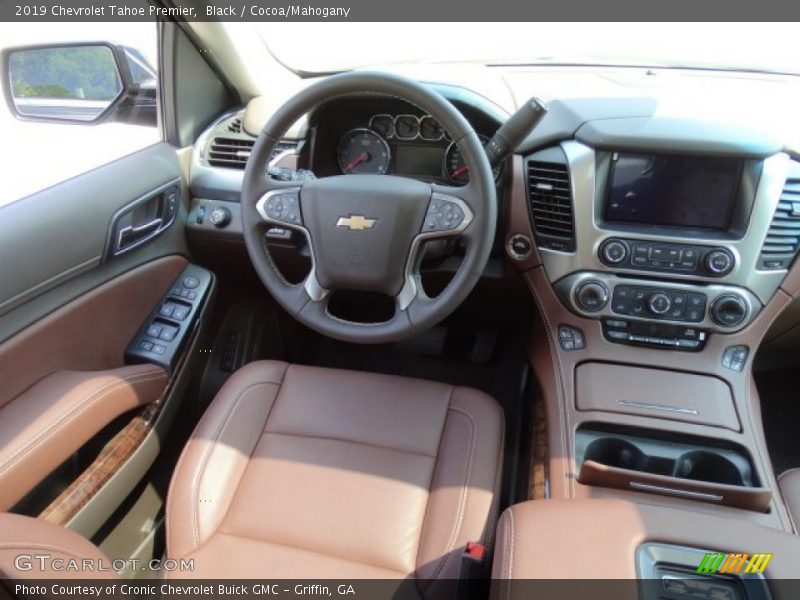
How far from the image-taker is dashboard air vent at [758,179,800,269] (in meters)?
1.45

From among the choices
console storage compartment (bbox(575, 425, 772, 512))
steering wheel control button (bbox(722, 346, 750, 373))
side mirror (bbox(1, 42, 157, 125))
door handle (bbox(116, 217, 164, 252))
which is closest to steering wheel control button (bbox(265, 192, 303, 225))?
door handle (bbox(116, 217, 164, 252))

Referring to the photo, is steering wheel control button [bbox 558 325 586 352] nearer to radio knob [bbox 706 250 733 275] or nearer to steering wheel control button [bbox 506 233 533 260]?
steering wheel control button [bbox 506 233 533 260]

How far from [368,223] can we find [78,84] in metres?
1.17

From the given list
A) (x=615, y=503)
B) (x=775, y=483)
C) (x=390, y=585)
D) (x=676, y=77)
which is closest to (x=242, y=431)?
(x=390, y=585)

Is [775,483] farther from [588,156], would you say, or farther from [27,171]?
[27,171]

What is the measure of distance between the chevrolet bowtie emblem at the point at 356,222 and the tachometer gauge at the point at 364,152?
1.57 feet

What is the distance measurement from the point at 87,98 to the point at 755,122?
1930 mm

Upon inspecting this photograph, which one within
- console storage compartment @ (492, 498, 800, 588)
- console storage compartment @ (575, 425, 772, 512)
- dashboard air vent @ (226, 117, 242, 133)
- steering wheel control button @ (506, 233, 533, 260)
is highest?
dashboard air vent @ (226, 117, 242, 133)

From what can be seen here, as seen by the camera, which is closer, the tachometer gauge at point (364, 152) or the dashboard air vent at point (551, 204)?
the dashboard air vent at point (551, 204)

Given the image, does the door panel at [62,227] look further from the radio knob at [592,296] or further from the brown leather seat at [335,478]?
the radio knob at [592,296]

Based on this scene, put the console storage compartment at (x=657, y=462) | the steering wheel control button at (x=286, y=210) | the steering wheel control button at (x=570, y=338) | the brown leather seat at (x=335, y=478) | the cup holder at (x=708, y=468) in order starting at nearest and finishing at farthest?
the brown leather seat at (x=335, y=478) → the console storage compartment at (x=657, y=462) → the cup holder at (x=708, y=468) → the steering wheel control button at (x=286, y=210) → the steering wheel control button at (x=570, y=338)

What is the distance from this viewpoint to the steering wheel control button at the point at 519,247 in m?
1.64

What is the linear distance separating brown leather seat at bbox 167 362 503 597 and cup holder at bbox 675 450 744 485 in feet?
1.42

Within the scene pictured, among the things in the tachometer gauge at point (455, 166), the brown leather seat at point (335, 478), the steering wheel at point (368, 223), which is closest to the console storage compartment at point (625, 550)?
the brown leather seat at point (335, 478)
